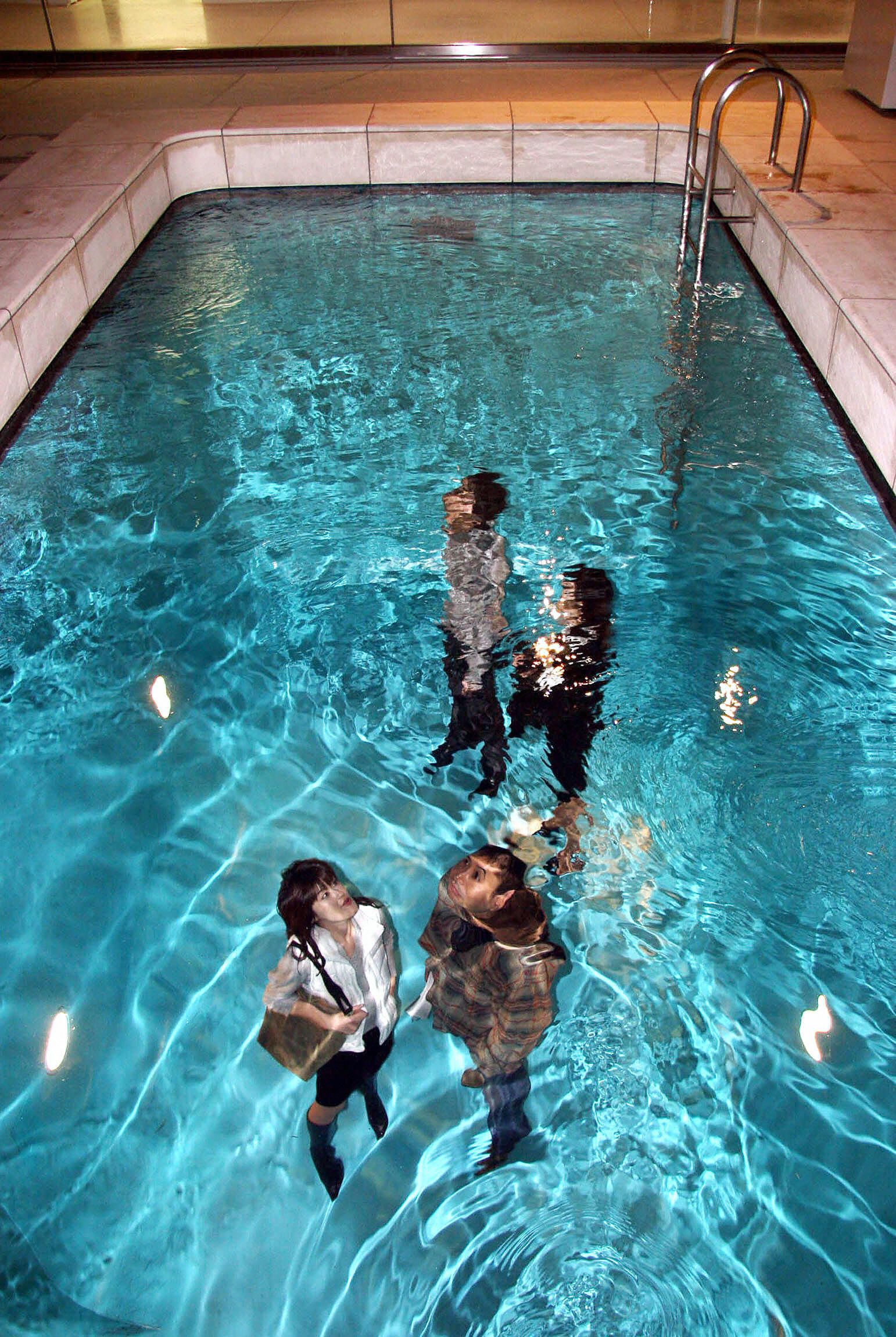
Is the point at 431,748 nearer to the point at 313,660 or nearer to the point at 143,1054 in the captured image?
the point at 313,660

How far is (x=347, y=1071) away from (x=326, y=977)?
345mm

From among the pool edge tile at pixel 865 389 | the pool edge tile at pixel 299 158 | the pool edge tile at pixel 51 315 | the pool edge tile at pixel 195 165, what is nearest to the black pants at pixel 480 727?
the pool edge tile at pixel 865 389

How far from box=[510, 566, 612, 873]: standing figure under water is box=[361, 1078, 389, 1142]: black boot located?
0.95 meters

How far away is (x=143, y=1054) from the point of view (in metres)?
2.93

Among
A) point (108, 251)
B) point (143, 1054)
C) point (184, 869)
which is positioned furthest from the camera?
point (108, 251)

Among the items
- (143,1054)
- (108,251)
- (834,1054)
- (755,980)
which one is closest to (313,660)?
(143,1054)

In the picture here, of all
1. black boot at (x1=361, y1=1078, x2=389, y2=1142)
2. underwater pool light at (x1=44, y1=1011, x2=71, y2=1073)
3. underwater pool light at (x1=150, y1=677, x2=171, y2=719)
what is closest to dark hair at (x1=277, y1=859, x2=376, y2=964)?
black boot at (x1=361, y1=1078, x2=389, y2=1142)

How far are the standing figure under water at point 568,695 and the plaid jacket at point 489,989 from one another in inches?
28.7

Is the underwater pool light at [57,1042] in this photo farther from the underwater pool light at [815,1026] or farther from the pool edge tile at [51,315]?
the pool edge tile at [51,315]

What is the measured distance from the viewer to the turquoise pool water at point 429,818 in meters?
2.50

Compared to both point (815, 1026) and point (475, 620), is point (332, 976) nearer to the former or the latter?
point (815, 1026)

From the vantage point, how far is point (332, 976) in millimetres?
2494

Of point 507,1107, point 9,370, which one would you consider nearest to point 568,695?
point 507,1107

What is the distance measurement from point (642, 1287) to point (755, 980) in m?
0.94
